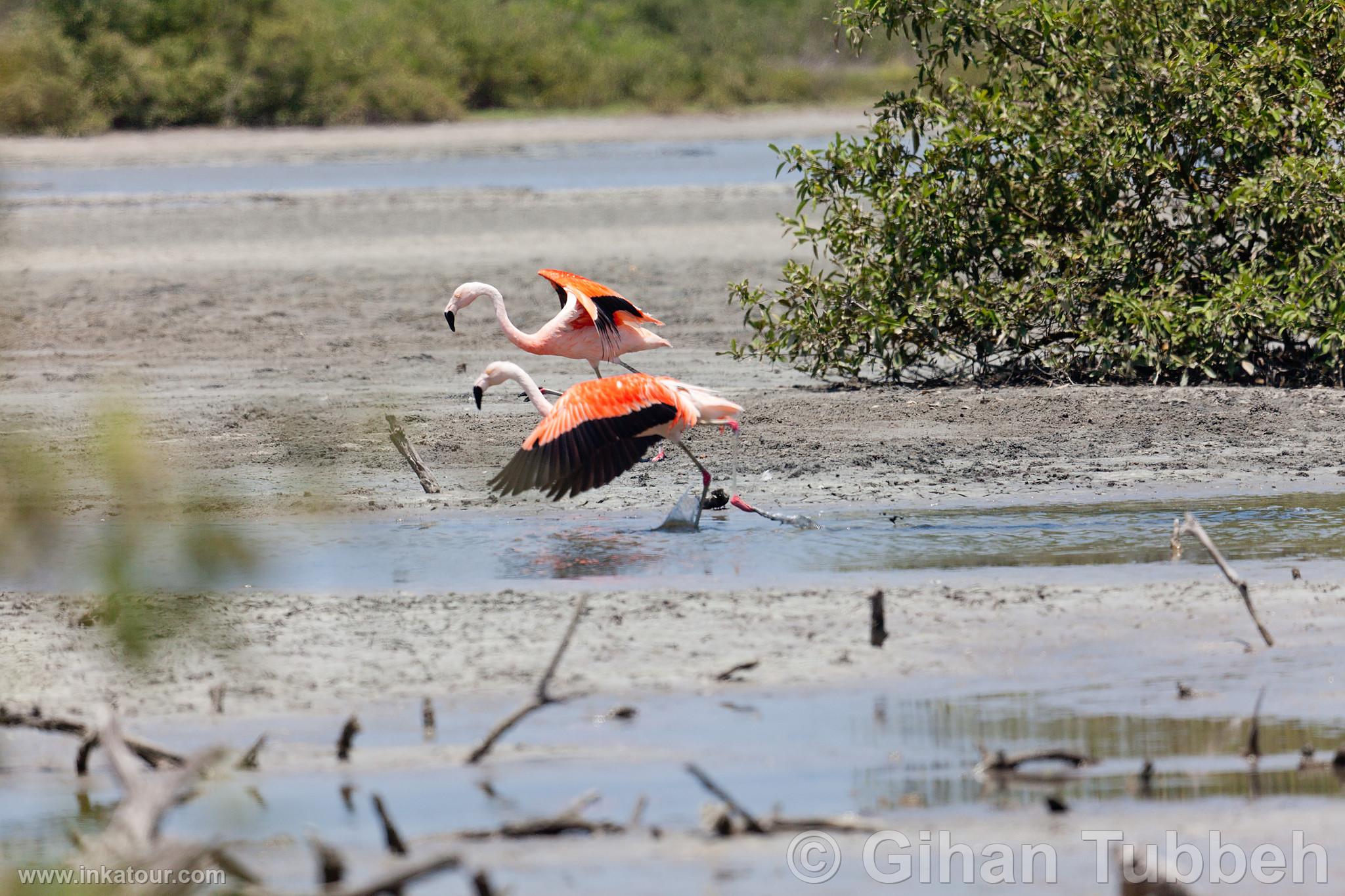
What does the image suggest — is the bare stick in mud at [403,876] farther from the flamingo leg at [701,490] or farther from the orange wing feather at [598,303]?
the orange wing feather at [598,303]

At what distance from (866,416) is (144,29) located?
3059 cm

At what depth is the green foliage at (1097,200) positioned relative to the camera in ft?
34.4

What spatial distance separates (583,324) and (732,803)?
18.3 ft

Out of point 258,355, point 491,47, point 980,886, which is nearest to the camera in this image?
point 980,886

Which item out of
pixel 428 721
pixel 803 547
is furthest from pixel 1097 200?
pixel 428 721

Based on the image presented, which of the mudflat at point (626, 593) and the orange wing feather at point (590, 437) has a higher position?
the orange wing feather at point (590, 437)

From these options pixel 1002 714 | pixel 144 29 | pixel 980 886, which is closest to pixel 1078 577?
pixel 1002 714

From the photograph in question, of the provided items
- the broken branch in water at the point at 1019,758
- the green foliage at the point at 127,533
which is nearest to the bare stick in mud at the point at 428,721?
the broken branch in water at the point at 1019,758

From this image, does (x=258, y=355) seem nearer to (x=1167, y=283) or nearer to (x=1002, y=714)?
(x=1167, y=283)

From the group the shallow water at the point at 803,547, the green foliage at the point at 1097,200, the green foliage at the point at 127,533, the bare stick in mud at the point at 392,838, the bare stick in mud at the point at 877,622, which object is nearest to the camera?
the green foliage at the point at 127,533

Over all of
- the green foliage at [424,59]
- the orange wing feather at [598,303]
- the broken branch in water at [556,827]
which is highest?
the green foliage at [424,59]

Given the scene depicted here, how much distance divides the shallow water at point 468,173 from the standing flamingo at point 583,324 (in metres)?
17.1

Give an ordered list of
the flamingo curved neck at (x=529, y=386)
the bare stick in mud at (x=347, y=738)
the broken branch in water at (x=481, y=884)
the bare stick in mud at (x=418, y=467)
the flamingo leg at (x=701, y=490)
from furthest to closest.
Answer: the bare stick in mud at (x=418, y=467)
the flamingo curved neck at (x=529, y=386)
the flamingo leg at (x=701, y=490)
the bare stick in mud at (x=347, y=738)
the broken branch in water at (x=481, y=884)

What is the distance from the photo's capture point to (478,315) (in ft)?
53.1
